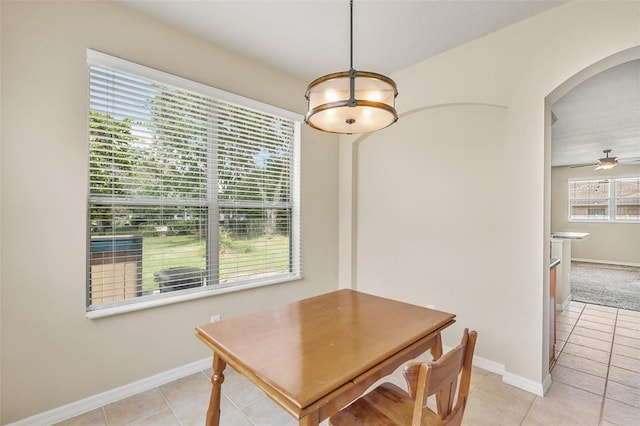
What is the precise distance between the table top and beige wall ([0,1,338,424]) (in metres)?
1.14

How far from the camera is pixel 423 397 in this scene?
2.92 feet

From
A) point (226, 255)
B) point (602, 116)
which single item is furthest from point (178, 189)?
point (602, 116)

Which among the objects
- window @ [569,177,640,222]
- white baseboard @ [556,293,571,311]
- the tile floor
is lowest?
the tile floor

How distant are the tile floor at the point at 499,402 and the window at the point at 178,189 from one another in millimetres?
705

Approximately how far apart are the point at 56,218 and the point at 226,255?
1.26 metres

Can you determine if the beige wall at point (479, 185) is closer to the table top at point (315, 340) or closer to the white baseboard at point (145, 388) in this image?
the white baseboard at point (145, 388)

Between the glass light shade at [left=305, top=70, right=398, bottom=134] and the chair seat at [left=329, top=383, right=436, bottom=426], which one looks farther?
the glass light shade at [left=305, top=70, right=398, bottom=134]

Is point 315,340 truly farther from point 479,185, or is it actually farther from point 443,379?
point 479,185

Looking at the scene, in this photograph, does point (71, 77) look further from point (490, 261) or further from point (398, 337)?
point (490, 261)

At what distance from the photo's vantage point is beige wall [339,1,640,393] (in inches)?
87.6

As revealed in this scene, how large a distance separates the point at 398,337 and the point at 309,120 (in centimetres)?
123

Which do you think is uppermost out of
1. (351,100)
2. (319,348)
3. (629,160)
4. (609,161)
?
(629,160)

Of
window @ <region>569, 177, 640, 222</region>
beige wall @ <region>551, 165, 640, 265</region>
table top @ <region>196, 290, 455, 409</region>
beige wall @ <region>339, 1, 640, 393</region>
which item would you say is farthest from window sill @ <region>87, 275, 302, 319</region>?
window @ <region>569, 177, 640, 222</region>

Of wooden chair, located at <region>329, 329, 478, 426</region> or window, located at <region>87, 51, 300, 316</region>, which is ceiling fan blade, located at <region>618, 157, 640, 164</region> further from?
wooden chair, located at <region>329, 329, 478, 426</region>
